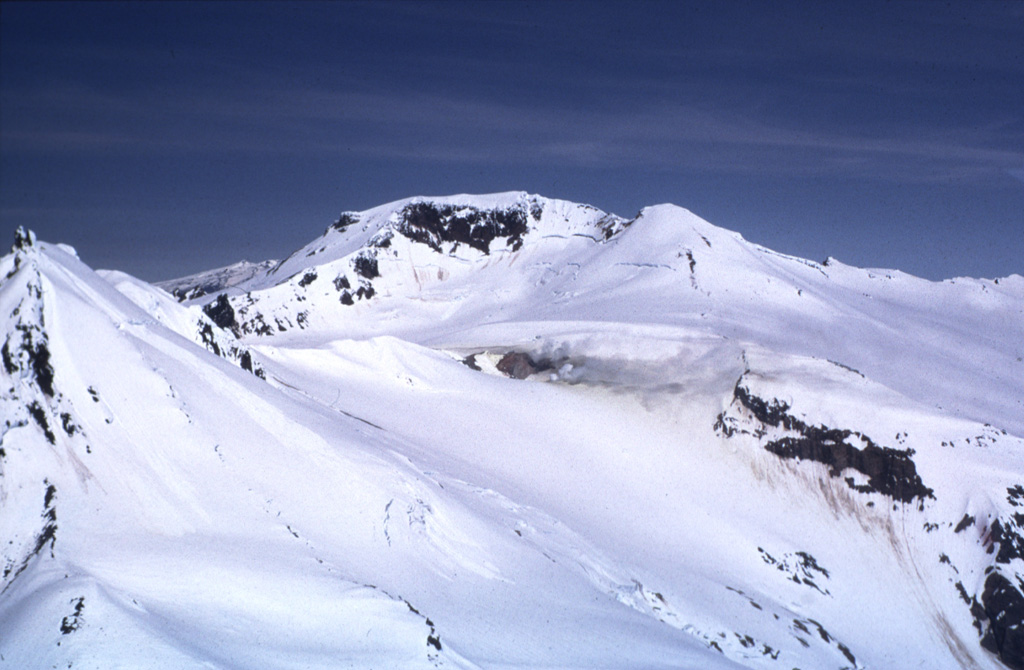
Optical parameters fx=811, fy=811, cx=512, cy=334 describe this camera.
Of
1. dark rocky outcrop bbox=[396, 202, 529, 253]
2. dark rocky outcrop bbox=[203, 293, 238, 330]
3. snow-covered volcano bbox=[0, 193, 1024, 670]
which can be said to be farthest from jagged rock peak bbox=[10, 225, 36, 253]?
dark rocky outcrop bbox=[396, 202, 529, 253]

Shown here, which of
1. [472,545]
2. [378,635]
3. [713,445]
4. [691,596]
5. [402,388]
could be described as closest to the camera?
[378,635]

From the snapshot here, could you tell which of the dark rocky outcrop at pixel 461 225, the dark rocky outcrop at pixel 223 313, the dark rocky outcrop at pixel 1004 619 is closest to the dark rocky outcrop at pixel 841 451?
the dark rocky outcrop at pixel 1004 619

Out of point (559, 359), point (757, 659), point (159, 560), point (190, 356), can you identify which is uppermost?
point (559, 359)

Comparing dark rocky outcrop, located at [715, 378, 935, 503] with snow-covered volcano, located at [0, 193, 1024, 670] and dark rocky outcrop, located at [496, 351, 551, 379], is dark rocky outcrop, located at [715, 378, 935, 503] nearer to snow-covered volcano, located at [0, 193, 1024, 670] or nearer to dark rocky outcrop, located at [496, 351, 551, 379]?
snow-covered volcano, located at [0, 193, 1024, 670]

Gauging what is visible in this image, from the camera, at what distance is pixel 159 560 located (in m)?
19.4

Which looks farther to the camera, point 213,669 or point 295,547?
point 295,547

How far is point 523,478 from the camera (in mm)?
41781

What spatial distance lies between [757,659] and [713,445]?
27.3 meters

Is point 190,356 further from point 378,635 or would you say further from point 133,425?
point 378,635

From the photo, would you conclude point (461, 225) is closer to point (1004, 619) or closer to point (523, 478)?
point (523, 478)

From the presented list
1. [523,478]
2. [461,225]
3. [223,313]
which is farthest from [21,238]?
[461,225]

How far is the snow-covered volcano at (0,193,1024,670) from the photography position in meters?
19.2

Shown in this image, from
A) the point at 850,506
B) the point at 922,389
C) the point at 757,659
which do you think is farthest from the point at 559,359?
the point at 757,659

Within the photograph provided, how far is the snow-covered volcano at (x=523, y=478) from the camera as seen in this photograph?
19250 mm
